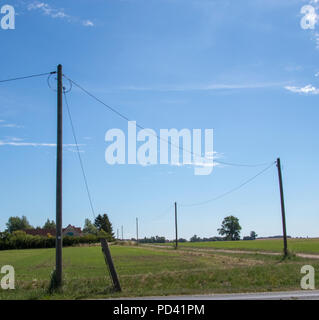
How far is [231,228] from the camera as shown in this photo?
18100cm

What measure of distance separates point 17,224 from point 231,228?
9909cm

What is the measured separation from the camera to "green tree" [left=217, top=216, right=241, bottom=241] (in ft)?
591

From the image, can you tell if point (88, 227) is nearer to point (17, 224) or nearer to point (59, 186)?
point (17, 224)

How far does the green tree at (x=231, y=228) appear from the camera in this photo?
18025 centimetres

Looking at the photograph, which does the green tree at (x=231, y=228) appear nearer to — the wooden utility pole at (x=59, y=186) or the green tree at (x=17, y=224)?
the green tree at (x=17, y=224)

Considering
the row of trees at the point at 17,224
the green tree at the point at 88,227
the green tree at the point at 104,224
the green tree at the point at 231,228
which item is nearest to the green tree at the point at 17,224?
the row of trees at the point at 17,224

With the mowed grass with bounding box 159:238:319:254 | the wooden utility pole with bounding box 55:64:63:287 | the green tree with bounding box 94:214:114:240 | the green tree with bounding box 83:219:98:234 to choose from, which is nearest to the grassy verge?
the mowed grass with bounding box 159:238:319:254

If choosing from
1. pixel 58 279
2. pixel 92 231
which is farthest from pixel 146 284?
pixel 92 231

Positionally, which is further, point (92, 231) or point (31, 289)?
point (92, 231)

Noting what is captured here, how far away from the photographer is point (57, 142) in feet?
51.5

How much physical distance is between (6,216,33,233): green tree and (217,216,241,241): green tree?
295 feet
